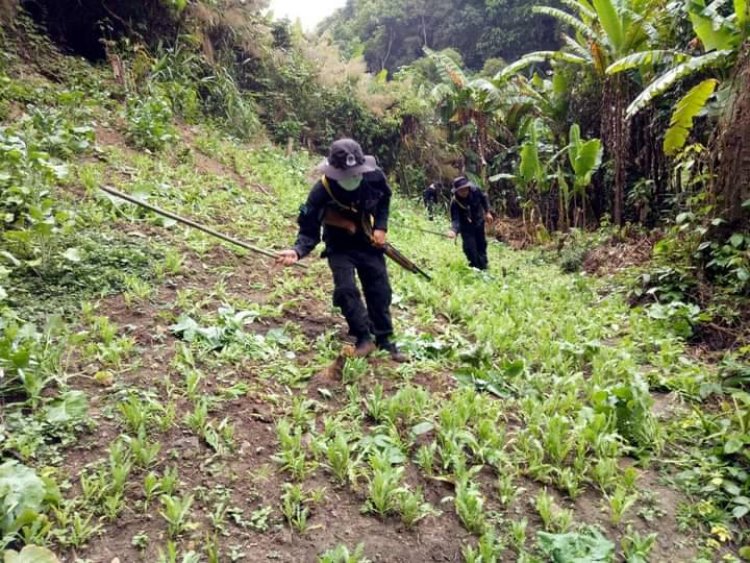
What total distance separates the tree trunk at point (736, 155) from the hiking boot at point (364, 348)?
3940 millimetres

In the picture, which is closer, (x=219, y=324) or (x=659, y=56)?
(x=219, y=324)

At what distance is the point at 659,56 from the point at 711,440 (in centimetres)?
700

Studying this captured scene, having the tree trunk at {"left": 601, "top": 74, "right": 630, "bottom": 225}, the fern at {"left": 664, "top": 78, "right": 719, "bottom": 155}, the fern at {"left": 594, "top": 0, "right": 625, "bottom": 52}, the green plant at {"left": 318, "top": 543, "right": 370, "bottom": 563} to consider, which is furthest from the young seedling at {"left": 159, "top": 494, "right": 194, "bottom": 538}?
the tree trunk at {"left": 601, "top": 74, "right": 630, "bottom": 225}

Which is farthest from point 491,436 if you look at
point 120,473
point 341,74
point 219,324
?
point 341,74

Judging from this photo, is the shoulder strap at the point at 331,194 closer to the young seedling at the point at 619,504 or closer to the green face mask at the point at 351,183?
the green face mask at the point at 351,183

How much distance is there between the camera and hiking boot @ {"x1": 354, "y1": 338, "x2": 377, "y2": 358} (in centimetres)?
422

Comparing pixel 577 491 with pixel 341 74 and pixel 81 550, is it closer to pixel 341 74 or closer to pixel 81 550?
pixel 81 550

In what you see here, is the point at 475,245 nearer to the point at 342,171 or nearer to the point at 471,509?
the point at 342,171

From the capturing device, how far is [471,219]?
846cm

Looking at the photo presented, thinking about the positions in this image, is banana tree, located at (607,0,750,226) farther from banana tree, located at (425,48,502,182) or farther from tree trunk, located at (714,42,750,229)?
banana tree, located at (425,48,502,182)

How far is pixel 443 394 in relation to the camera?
3.89m

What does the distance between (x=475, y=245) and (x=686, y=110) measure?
132 inches

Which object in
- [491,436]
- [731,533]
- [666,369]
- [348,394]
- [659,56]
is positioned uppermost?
[659,56]

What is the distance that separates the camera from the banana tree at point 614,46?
9.80 m
